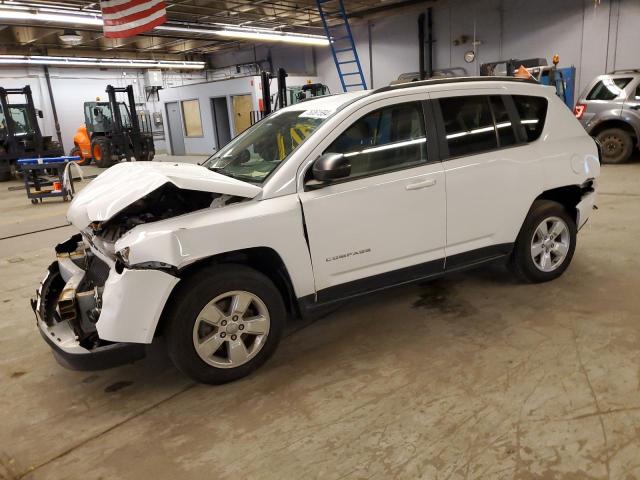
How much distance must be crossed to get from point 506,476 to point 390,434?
0.55 meters

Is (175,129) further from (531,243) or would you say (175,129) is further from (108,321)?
(108,321)

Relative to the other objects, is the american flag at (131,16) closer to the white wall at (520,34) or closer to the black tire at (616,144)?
the black tire at (616,144)

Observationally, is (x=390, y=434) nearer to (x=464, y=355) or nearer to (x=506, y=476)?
(x=506, y=476)

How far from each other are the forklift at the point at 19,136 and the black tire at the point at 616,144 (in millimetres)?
15321

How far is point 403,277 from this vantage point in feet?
10.8

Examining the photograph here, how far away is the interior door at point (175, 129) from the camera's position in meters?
21.1

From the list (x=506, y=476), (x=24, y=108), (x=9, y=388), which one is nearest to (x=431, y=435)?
(x=506, y=476)

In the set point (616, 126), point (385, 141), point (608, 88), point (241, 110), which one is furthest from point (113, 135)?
point (385, 141)

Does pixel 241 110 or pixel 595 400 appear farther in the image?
pixel 241 110

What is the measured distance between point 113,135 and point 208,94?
4532mm

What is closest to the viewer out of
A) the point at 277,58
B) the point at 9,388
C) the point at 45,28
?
the point at 9,388

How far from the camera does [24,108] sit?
15383 mm

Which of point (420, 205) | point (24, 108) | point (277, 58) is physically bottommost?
point (420, 205)

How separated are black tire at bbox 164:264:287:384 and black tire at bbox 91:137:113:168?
52.3 ft
